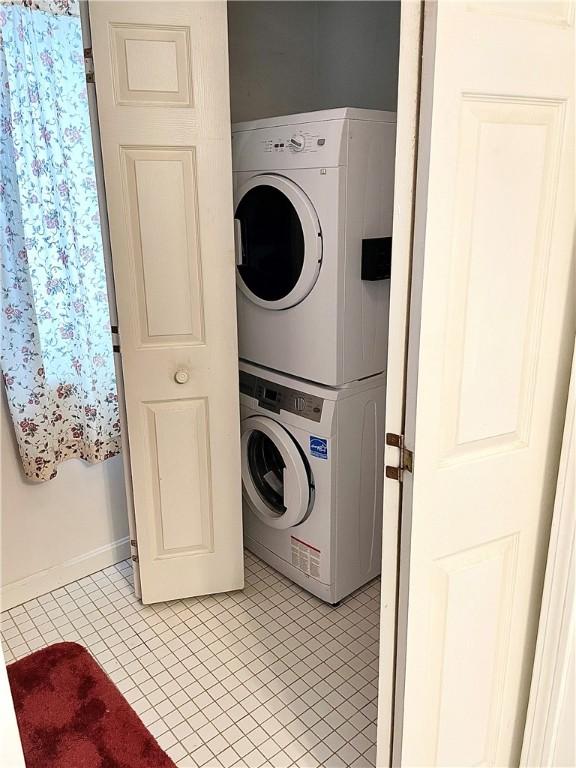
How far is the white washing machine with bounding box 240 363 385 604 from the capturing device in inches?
87.0

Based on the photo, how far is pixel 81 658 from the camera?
2121 millimetres

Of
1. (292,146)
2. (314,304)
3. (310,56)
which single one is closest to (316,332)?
(314,304)

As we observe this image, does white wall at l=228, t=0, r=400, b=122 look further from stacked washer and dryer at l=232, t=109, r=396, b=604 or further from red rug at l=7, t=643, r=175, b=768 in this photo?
red rug at l=7, t=643, r=175, b=768

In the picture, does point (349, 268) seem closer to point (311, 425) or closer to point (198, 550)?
point (311, 425)

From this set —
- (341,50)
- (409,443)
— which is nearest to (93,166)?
(341,50)

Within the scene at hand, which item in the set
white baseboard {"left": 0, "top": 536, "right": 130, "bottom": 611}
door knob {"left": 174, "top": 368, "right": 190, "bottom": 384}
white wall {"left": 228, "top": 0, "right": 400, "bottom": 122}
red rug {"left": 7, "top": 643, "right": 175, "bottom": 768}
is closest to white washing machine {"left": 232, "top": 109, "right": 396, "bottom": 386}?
door knob {"left": 174, "top": 368, "right": 190, "bottom": 384}

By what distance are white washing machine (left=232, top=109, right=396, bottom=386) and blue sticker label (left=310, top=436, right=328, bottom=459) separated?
210 mm

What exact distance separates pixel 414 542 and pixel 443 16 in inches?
35.8

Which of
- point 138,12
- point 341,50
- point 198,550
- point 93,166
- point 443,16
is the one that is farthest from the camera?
point 341,50

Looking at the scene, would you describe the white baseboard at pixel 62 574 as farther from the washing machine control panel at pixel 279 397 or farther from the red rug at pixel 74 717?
the washing machine control panel at pixel 279 397

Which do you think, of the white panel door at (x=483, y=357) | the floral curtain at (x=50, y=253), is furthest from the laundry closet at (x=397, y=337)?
the floral curtain at (x=50, y=253)

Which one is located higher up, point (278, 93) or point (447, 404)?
point (278, 93)

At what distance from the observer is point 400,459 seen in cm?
122

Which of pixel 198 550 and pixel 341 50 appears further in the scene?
pixel 341 50
